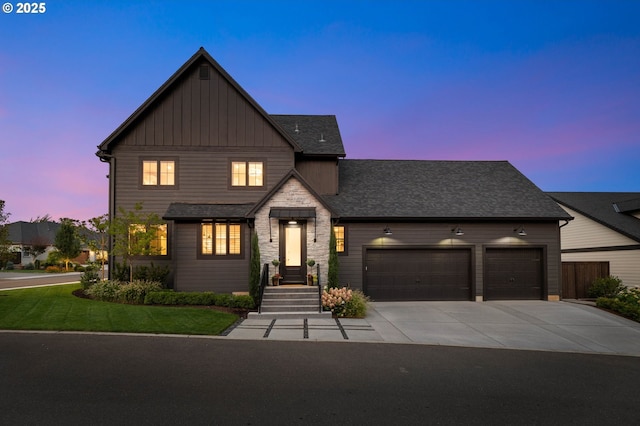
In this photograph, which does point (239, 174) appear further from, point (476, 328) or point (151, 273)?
point (476, 328)

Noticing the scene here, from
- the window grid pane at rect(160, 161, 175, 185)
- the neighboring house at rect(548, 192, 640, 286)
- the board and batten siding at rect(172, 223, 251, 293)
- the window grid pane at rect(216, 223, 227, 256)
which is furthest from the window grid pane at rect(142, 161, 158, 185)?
the neighboring house at rect(548, 192, 640, 286)

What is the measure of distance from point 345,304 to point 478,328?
4.36 meters

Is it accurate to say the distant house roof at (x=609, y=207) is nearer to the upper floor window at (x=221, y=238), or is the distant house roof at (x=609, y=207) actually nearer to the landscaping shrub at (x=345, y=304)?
the landscaping shrub at (x=345, y=304)

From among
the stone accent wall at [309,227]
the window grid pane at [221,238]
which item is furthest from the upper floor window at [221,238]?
the stone accent wall at [309,227]

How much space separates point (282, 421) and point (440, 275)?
13.8 meters

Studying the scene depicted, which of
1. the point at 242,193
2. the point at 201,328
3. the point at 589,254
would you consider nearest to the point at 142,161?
the point at 242,193

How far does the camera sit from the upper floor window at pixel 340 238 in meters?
17.1

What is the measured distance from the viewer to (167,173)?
17.1 meters

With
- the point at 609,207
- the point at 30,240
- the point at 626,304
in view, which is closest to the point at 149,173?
the point at 626,304

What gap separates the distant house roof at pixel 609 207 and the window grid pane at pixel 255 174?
719 inches

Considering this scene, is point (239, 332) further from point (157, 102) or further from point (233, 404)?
point (157, 102)

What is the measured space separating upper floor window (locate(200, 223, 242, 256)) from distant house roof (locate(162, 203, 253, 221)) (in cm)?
60

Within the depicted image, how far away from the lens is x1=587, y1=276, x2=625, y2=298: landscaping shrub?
17.0 meters

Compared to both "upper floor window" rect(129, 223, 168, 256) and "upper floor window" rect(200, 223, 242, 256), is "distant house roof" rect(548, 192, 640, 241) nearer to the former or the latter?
"upper floor window" rect(200, 223, 242, 256)
